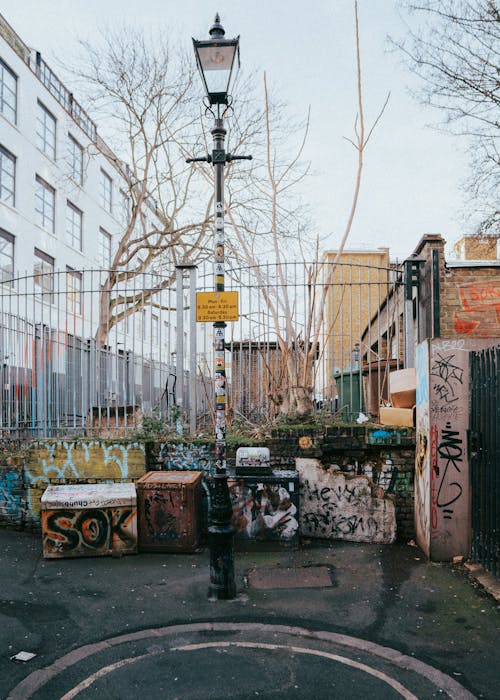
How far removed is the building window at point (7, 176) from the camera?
20828mm

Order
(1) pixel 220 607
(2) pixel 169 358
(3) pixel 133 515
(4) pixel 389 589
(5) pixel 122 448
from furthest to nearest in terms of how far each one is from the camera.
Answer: (2) pixel 169 358 → (5) pixel 122 448 → (3) pixel 133 515 → (4) pixel 389 589 → (1) pixel 220 607

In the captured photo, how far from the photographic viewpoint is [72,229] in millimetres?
27125

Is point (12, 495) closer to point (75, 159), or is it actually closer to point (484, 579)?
point (484, 579)

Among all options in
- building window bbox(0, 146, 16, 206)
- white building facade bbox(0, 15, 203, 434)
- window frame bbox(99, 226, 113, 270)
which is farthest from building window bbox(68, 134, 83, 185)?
building window bbox(0, 146, 16, 206)

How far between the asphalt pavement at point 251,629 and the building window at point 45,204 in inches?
767

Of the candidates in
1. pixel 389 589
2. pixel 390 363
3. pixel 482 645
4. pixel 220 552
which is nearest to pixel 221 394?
pixel 220 552

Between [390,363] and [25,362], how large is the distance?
6.10 metres

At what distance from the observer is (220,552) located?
5.68 m

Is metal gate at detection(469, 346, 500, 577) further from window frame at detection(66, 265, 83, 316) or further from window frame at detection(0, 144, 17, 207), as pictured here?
window frame at detection(0, 144, 17, 207)

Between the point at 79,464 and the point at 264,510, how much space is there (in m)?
2.81

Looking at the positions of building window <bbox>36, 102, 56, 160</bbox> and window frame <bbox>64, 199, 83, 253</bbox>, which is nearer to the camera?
building window <bbox>36, 102, 56, 160</bbox>

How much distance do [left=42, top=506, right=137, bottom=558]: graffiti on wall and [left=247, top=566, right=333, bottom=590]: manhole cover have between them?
174cm

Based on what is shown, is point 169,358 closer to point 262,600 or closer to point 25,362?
point 25,362

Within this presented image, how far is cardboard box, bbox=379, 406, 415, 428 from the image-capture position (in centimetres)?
797
